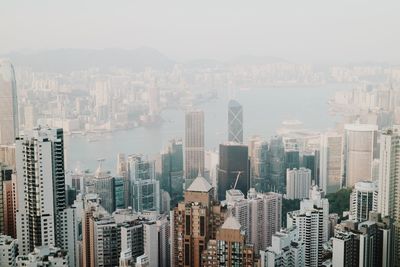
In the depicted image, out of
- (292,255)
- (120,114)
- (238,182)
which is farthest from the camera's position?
(238,182)

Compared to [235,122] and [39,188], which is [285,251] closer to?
[39,188]

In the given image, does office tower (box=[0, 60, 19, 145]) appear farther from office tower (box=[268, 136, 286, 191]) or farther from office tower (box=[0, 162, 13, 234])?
office tower (box=[268, 136, 286, 191])

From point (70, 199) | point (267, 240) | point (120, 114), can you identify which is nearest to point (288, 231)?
point (267, 240)

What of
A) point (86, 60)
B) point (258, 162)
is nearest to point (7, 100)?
point (86, 60)

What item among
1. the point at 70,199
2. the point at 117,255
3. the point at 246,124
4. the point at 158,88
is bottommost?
the point at 117,255

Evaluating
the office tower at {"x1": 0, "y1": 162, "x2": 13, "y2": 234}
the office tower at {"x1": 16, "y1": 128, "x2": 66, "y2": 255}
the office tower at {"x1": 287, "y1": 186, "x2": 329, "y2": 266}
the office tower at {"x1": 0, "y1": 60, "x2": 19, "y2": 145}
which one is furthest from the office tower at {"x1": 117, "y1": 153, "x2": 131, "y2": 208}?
the office tower at {"x1": 287, "y1": 186, "x2": 329, "y2": 266}

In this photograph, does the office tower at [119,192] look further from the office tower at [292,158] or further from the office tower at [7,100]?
the office tower at [292,158]

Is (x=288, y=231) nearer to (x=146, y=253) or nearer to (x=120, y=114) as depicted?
(x=146, y=253)
